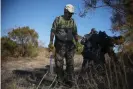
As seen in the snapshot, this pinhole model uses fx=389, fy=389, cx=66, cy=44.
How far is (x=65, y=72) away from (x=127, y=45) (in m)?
1.56

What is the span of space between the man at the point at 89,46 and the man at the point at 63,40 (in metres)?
0.22

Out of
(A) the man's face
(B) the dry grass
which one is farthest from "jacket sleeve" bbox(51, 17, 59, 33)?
(B) the dry grass

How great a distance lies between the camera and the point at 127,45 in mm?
4781

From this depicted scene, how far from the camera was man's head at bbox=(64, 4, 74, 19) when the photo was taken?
5.73 m

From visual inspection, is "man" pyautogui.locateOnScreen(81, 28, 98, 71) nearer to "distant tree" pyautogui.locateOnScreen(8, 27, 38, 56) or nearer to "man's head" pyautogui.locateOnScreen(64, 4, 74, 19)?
"man's head" pyautogui.locateOnScreen(64, 4, 74, 19)

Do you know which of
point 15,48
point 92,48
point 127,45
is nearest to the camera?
point 127,45

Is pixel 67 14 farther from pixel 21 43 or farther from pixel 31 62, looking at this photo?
pixel 21 43

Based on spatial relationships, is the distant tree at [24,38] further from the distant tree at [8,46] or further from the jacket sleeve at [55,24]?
the jacket sleeve at [55,24]

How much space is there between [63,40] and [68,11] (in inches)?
17.9

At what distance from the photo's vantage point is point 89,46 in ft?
20.5

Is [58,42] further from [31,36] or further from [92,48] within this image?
[31,36]

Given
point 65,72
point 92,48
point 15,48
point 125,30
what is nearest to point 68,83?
point 65,72

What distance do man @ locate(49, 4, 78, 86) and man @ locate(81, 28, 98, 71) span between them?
218mm

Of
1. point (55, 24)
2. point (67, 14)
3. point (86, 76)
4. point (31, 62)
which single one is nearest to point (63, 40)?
point (55, 24)
